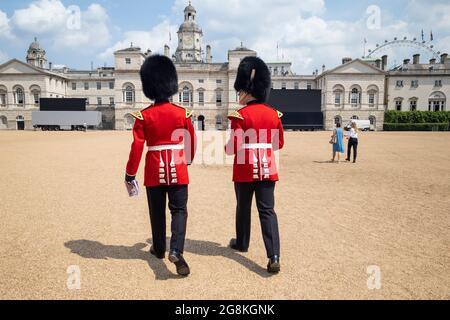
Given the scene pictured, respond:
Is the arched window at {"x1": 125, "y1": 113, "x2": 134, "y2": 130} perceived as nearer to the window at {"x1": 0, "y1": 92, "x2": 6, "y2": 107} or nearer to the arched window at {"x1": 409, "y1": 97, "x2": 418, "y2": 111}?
the window at {"x1": 0, "y1": 92, "x2": 6, "y2": 107}

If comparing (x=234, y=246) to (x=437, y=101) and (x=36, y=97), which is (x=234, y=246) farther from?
(x=36, y=97)

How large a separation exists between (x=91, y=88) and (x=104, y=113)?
27.3ft

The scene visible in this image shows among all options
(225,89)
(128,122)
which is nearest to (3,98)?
(128,122)

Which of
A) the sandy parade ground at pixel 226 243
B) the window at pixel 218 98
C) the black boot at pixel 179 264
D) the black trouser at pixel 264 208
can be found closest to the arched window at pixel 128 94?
the window at pixel 218 98

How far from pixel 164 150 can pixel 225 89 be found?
56.5 m

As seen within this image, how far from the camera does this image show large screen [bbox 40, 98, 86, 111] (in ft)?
190

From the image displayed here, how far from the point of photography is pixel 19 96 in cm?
6034

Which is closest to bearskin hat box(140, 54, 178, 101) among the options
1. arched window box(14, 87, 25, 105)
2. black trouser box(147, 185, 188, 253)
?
black trouser box(147, 185, 188, 253)

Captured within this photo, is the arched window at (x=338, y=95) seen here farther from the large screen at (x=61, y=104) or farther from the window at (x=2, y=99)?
the window at (x=2, y=99)

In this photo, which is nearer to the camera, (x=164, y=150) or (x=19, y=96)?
(x=164, y=150)

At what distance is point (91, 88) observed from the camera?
222 ft

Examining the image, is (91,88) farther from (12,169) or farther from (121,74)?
(12,169)
